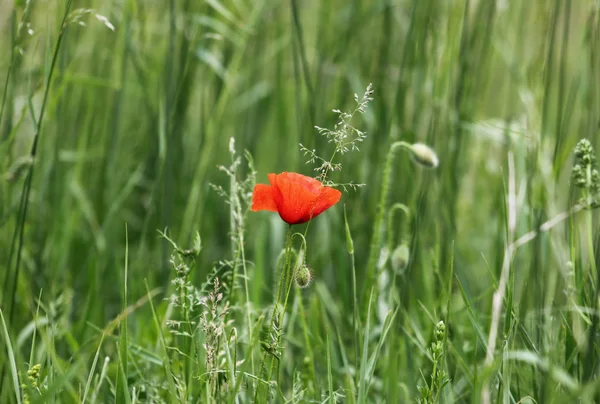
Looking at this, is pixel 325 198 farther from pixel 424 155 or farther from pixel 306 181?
pixel 424 155

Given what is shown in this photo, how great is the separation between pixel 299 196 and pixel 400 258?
1.67ft

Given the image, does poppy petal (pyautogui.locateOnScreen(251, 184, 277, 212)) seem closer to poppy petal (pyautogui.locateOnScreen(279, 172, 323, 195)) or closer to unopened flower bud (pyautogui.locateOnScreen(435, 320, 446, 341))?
poppy petal (pyautogui.locateOnScreen(279, 172, 323, 195))

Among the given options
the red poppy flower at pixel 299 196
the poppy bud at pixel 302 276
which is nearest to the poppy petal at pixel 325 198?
the red poppy flower at pixel 299 196

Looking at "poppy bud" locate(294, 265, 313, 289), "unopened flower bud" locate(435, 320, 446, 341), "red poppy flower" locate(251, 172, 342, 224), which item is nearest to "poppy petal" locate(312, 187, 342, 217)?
"red poppy flower" locate(251, 172, 342, 224)

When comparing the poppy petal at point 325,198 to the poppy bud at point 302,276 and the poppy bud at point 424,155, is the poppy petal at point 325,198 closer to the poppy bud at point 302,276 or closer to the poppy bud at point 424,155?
the poppy bud at point 302,276

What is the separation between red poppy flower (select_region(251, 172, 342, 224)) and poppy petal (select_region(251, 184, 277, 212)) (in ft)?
0.10

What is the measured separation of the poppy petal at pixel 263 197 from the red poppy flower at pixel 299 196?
31mm

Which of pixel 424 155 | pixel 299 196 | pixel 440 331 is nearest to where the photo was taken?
pixel 299 196

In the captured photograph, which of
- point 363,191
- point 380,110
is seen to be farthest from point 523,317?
point 380,110

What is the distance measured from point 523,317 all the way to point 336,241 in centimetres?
70

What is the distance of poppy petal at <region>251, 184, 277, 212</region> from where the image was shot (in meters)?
1.07

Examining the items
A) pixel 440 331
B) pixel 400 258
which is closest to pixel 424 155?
pixel 400 258

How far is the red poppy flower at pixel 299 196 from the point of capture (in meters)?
1.01

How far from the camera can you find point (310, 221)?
1445 mm
